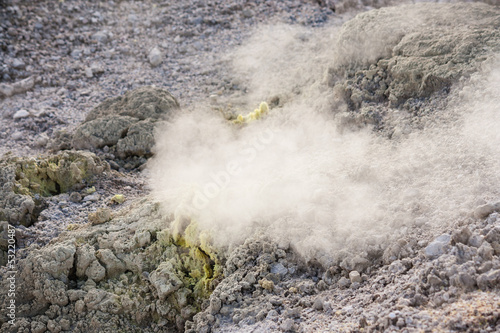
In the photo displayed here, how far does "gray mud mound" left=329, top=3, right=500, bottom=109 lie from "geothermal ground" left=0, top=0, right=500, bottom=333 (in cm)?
2

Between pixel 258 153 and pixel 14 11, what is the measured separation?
5829 mm

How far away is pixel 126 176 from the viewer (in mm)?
4770

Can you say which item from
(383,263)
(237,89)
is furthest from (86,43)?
(383,263)

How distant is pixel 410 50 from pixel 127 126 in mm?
3156

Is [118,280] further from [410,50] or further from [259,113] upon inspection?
[410,50]

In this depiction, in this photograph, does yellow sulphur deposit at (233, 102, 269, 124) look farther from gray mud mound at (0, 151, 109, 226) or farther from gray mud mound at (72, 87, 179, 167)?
gray mud mound at (0, 151, 109, 226)

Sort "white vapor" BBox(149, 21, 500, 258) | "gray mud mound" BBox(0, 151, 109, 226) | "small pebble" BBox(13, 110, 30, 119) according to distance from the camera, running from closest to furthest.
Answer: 1. "white vapor" BBox(149, 21, 500, 258)
2. "gray mud mound" BBox(0, 151, 109, 226)
3. "small pebble" BBox(13, 110, 30, 119)

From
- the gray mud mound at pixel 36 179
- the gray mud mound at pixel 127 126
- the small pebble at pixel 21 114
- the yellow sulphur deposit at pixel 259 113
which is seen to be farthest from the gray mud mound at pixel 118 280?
the small pebble at pixel 21 114

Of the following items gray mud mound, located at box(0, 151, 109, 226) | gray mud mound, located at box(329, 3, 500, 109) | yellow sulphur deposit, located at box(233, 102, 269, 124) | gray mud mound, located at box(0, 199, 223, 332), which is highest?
gray mud mound, located at box(329, 3, 500, 109)

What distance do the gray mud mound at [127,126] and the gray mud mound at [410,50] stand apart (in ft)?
6.93

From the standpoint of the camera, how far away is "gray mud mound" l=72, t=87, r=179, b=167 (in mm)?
5082

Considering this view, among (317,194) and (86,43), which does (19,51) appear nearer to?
(86,43)

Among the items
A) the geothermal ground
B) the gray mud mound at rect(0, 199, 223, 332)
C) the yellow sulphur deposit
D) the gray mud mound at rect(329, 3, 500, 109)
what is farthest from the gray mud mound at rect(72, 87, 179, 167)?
the gray mud mound at rect(329, 3, 500, 109)

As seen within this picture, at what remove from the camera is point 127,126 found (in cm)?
523
